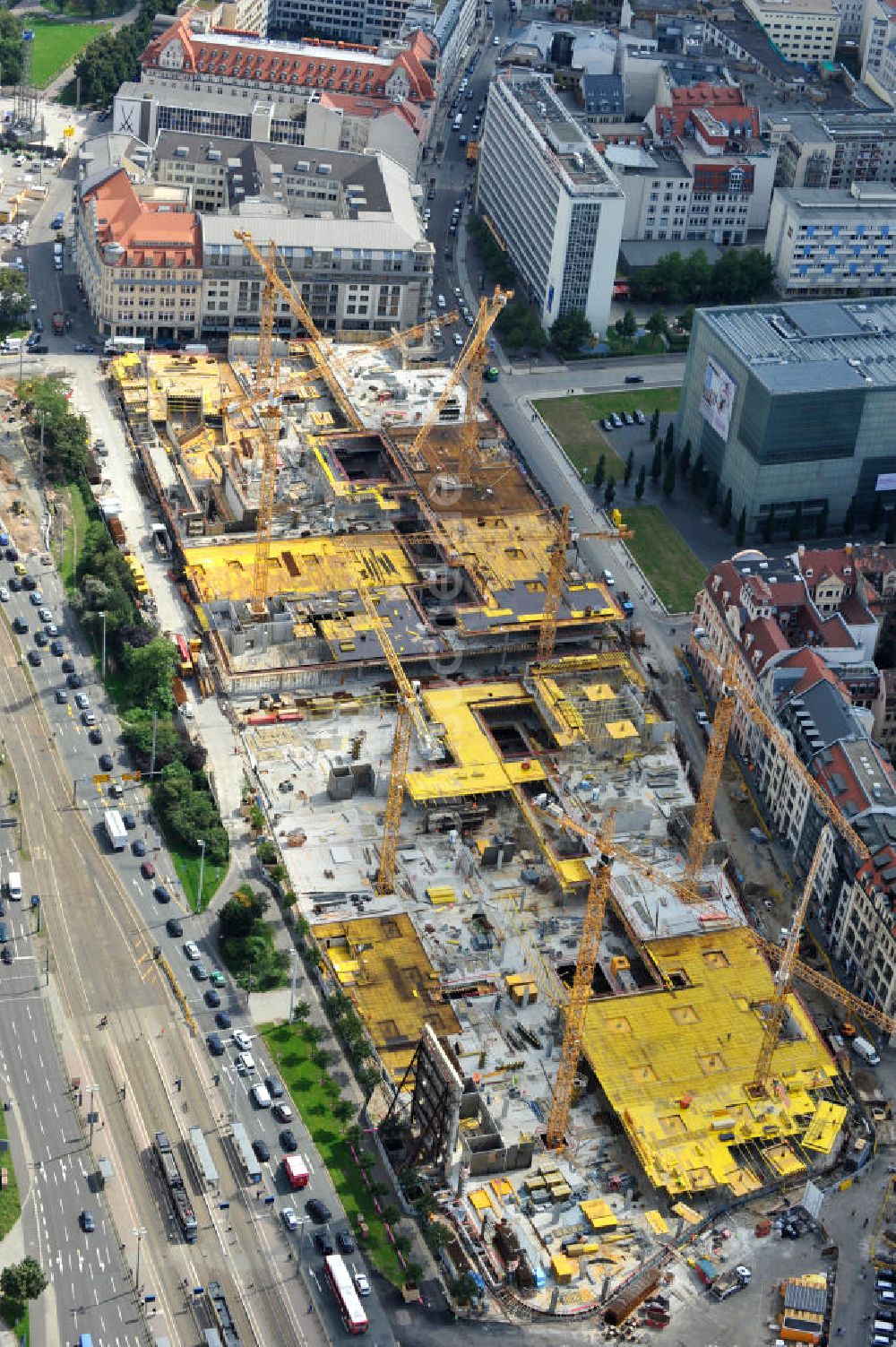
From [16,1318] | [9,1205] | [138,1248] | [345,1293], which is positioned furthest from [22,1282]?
[345,1293]

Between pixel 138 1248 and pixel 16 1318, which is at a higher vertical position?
pixel 16 1318

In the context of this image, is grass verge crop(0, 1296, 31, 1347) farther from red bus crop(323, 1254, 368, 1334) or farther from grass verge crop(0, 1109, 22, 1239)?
red bus crop(323, 1254, 368, 1334)

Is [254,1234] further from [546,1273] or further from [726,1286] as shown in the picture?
[726,1286]

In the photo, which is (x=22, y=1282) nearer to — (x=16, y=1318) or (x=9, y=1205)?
(x=16, y=1318)

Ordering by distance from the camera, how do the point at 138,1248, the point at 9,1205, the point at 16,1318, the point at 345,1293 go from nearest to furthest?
the point at 16,1318
the point at 345,1293
the point at 138,1248
the point at 9,1205

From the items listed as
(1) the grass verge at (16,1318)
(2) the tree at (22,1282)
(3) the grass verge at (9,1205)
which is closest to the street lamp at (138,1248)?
(2) the tree at (22,1282)

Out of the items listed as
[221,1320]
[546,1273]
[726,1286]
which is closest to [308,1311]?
[221,1320]

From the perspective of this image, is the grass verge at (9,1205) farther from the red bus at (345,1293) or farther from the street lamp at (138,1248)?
the red bus at (345,1293)

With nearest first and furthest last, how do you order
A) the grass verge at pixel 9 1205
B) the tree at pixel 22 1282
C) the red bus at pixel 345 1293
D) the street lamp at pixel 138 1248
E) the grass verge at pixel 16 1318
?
1. the tree at pixel 22 1282
2. the grass verge at pixel 16 1318
3. the red bus at pixel 345 1293
4. the street lamp at pixel 138 1248
5. the grass verge at pixel 9 1205
